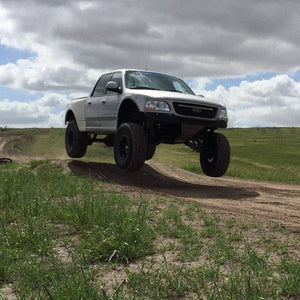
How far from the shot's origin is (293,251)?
3732 mm

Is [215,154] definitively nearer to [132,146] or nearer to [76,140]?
[132,146]

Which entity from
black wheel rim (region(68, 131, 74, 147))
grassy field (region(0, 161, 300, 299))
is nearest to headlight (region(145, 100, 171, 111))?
grassy field (region(0, 161, 300, 299))

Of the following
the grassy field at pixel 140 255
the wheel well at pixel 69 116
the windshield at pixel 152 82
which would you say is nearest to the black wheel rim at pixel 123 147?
the windshield at pixel 152 82

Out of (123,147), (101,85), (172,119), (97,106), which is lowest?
(123,147)

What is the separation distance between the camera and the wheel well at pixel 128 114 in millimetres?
9297

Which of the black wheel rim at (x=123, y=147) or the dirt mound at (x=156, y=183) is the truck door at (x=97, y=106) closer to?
the dirt mound at (x=156, y=183)

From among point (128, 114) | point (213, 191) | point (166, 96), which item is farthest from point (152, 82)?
point (213, 191)

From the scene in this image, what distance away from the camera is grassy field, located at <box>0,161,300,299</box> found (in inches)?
115

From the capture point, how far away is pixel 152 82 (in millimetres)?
9641

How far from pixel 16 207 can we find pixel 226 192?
4.18 metres

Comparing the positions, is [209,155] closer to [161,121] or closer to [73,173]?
[161,121]

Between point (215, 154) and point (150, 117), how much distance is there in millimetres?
2120

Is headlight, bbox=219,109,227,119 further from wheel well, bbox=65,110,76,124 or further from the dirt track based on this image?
wheel well, bbox=65,110,76,124

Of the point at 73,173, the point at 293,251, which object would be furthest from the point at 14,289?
the point at 73,173
